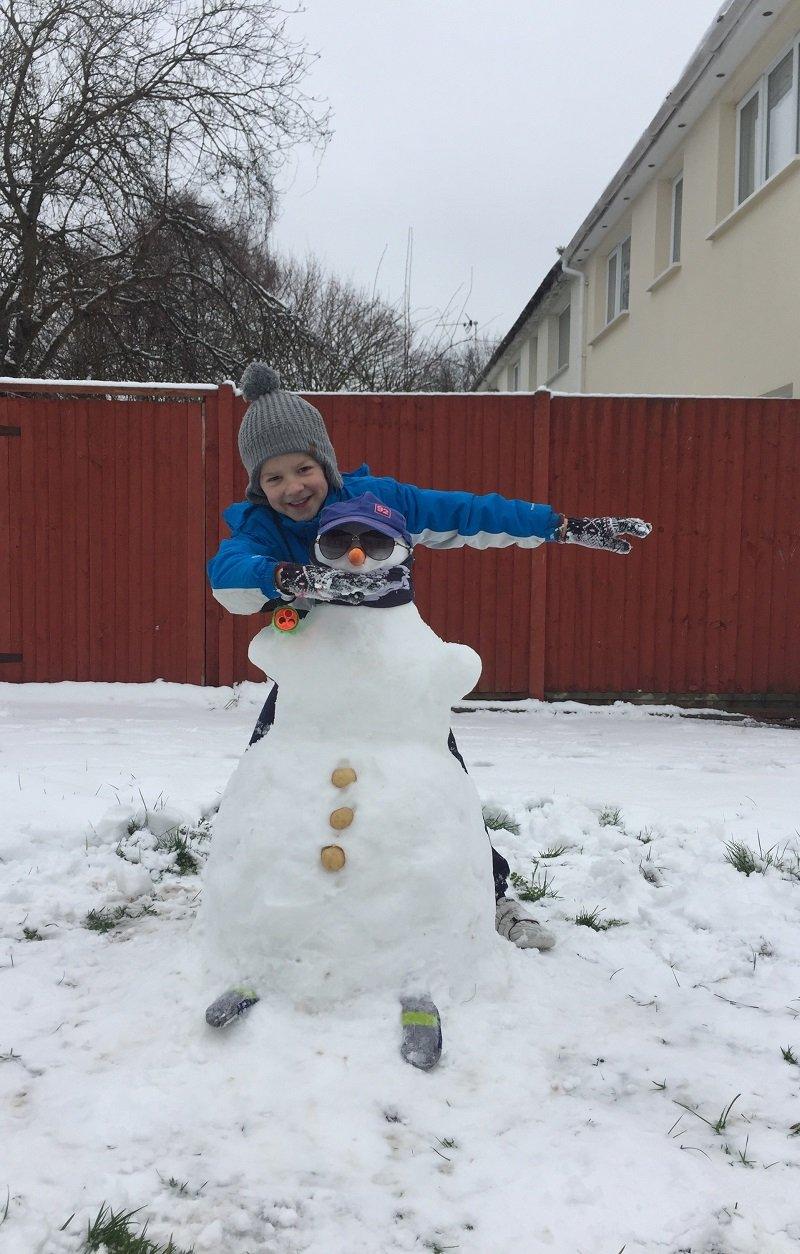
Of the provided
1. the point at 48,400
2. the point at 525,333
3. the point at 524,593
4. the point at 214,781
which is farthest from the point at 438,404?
the point at 525,333

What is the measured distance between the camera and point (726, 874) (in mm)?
3059

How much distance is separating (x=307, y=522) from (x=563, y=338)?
50.7ft

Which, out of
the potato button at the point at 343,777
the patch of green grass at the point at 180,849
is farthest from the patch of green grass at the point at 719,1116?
the patch of green grass at the point at 180,849

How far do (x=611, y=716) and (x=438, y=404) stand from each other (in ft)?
8.85

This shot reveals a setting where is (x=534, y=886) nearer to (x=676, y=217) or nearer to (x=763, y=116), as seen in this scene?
(x=763, y=116)

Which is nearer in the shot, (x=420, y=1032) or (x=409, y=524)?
(x=420, y=1032)

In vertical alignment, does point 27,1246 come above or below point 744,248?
below

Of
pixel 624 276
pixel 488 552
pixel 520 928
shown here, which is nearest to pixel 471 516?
pixel 520 928

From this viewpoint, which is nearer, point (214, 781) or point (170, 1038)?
point (170, 1038)

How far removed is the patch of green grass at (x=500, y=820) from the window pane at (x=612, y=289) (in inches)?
439

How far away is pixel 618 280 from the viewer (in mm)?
12930

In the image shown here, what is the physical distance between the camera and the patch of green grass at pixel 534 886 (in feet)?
9.91

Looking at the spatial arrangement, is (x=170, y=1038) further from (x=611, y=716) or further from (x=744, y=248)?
(x=744, y=248)

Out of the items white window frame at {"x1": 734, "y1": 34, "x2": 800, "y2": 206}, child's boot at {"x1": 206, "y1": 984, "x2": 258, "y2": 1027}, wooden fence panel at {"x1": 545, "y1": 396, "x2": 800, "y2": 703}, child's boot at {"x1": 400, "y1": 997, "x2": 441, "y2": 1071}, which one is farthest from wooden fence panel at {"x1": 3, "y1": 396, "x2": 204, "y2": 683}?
white window frame at {"x1": 734, "y1": 34, "x2": 800, "y2": 206}
